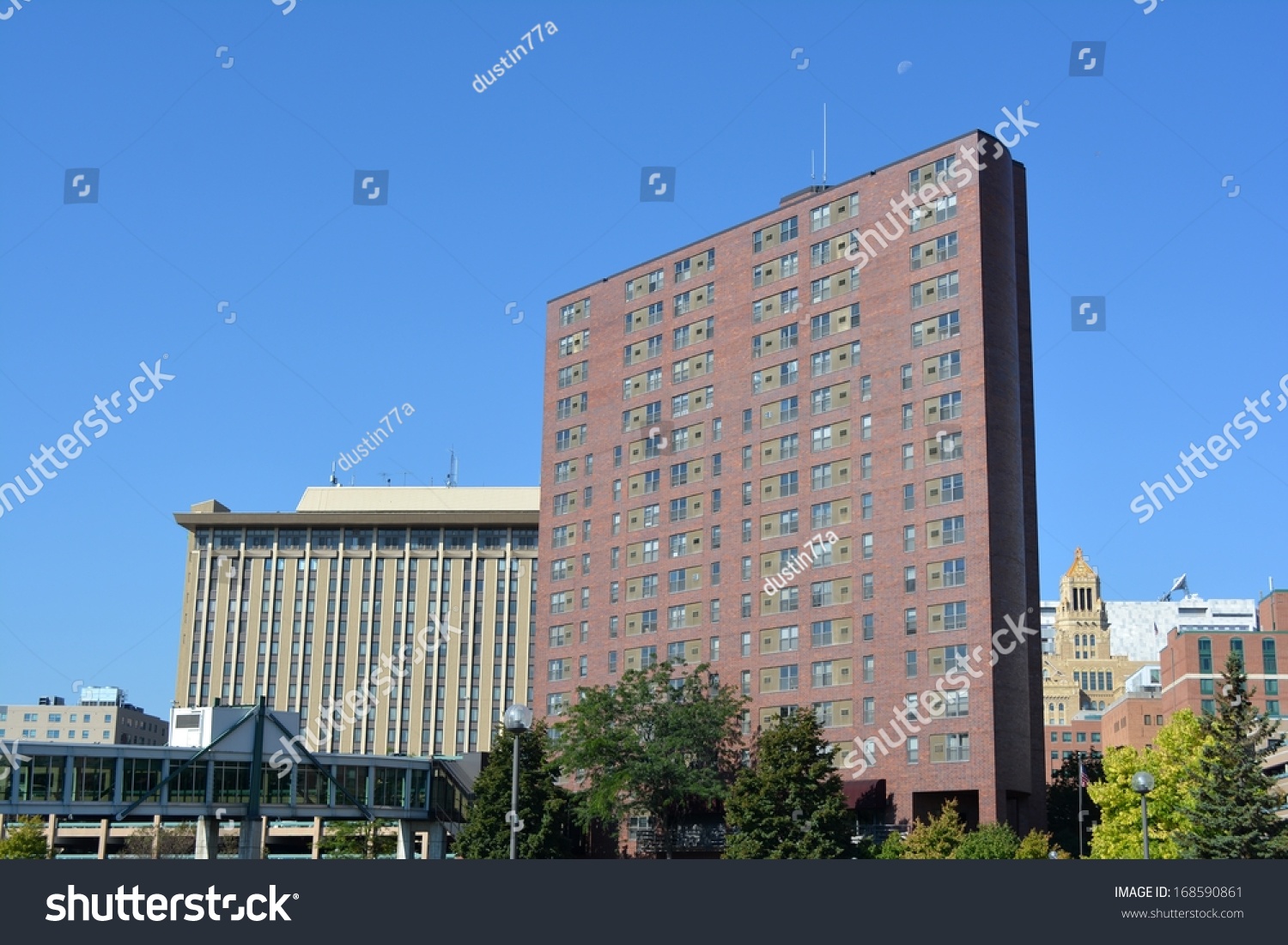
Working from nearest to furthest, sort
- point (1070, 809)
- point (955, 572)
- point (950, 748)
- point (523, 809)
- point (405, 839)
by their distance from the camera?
point (950, 748), point (955, 572), point (523, 809), point (405, 839), point (1070, 809)

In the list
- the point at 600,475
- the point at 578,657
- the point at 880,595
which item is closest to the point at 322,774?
the point at 578,657

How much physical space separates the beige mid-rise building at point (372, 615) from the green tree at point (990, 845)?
10728 cm

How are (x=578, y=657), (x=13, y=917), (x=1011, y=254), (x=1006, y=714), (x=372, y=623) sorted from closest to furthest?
1. (x=13, y=917)
2. (x=1006, y=714)
3. (x=1011, y=254)
4. (x=578, y=657)
5. (x=372, y=623)

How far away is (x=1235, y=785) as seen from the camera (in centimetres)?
7444

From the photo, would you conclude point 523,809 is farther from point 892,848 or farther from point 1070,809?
point 1070,809

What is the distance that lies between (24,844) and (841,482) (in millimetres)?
59432

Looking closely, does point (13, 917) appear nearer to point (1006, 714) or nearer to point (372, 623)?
point (1006, 714)

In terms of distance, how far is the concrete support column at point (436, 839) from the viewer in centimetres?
11650

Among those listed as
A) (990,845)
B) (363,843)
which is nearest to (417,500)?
Result: (363,843)

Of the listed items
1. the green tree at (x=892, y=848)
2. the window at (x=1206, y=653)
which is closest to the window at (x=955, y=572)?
the green tree at (x=892, y=848)

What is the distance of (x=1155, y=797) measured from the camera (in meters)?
89.5

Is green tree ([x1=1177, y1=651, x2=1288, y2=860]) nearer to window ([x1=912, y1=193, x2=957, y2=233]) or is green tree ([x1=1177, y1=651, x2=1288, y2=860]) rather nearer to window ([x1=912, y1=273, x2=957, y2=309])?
window ([x1=912, y1=273, x2=957, y2=309])

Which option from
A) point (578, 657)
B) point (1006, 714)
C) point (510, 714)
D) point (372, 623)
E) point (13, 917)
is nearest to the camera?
point (13, 917)

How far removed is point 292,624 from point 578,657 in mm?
82152
